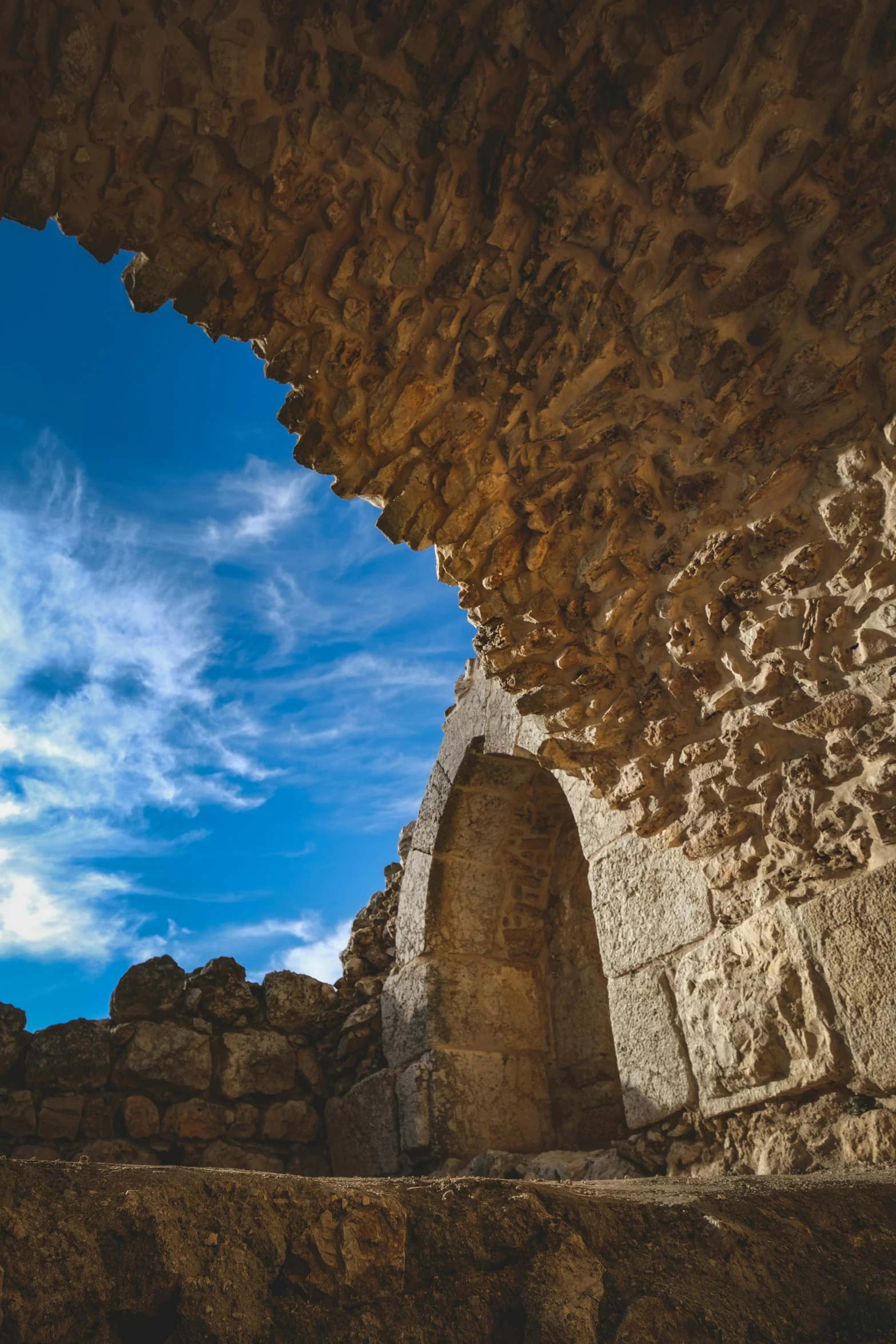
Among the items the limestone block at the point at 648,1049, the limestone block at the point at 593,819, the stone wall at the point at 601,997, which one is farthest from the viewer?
the limestone block at the point at 593,819

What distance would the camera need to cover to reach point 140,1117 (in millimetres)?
4484

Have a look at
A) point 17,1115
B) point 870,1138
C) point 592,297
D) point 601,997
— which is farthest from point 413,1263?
point 17,1115

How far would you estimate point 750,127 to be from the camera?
2422 mm

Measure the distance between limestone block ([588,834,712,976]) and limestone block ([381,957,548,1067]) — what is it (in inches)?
58.4

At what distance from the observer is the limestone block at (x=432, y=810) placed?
201 inches

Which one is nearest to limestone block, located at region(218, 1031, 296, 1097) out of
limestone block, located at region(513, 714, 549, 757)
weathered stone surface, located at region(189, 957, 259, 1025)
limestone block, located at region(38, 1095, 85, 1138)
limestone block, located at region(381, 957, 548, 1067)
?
weathered stone surface, located at region(189, 957, 259, 1025)

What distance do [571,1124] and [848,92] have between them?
460cm

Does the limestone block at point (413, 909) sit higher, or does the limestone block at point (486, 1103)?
the limestone block at point (413, 909)

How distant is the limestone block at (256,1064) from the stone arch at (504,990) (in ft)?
1.98

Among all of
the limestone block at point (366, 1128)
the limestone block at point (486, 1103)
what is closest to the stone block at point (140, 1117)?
the limestone block at point (366, 1128)

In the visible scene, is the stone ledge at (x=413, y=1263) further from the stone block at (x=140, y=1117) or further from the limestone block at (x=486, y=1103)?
the stone block at (x=140, y=1117)

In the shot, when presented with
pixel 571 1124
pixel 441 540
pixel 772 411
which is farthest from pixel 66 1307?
pixel 571 1124

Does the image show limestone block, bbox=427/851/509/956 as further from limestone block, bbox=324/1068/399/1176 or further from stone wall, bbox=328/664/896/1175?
limestone block, bbox=324/1068/399/1176

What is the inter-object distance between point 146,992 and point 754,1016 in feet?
11.0
